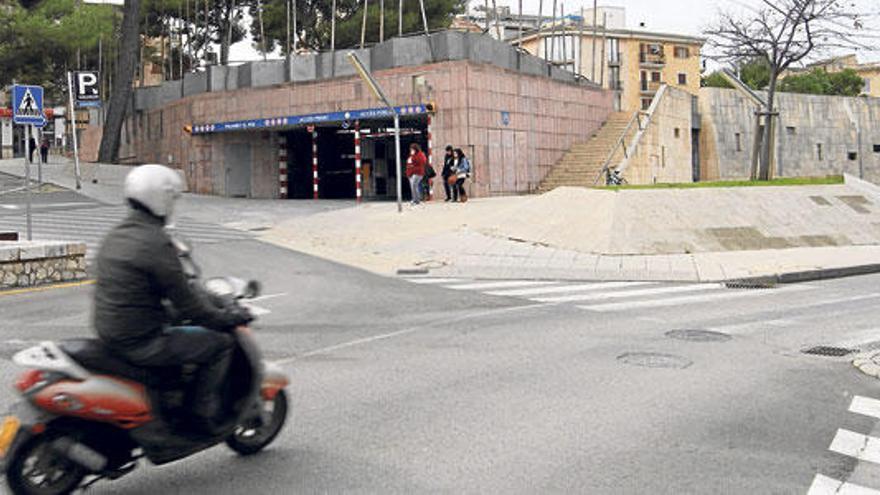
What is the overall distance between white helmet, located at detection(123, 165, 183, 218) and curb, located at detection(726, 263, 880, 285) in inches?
503

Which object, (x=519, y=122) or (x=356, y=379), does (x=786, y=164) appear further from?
(x=356, y=379)

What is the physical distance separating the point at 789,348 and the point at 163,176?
7.16 metres

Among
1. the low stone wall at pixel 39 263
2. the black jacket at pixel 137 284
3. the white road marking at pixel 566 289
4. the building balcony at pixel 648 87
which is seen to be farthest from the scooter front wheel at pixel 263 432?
the building balcony at pixel 648 87

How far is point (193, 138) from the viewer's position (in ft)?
119

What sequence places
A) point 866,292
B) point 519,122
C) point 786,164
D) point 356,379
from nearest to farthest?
1. point 356,379
2. point 866,292
3. point 519,122
4. point 786,164

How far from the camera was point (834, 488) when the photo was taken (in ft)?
16.5

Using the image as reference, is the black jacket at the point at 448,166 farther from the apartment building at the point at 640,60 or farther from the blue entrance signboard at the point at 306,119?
the apartment building at the point at 640,60

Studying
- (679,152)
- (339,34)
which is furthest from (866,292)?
(339,34)

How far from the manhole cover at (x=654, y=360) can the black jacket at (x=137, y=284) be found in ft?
16.4

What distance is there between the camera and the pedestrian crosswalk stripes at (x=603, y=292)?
42.7 feet

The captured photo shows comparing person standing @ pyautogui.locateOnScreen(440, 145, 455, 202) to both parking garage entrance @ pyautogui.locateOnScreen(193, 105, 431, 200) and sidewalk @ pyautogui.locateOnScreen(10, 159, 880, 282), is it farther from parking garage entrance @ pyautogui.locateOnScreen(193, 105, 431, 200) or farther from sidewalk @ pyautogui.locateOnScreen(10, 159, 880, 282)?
parking garage entrance @ pyautogui.locateOnScreen(193, 105, 431, 200)

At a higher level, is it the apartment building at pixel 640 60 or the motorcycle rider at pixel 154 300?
the apartment building at pixel 640 60

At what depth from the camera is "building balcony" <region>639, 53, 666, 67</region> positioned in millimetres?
90125

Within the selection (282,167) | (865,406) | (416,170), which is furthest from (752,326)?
(282,167)
